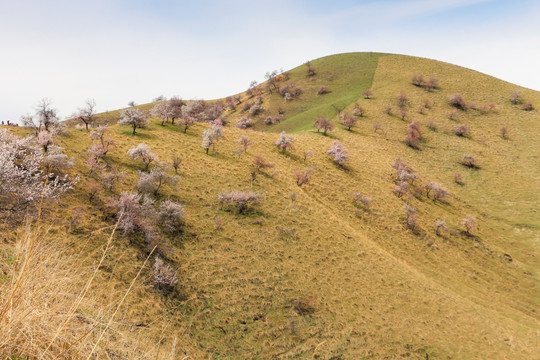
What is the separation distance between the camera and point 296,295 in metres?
21.9

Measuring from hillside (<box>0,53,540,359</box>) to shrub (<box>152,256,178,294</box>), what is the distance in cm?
53

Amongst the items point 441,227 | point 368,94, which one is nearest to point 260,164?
point 441,227

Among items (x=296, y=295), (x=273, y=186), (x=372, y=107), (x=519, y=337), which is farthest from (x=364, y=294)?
(x=372, y=107)

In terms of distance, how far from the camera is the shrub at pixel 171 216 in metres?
24.3

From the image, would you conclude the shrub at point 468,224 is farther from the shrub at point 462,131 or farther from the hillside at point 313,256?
the shrub at point 462,131

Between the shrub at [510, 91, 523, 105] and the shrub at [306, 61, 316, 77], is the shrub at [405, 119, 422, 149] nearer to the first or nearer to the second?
the shrub at [510, 91, 523, 105]

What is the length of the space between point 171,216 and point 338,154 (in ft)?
113

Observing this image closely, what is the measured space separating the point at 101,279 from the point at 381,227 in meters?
32.7

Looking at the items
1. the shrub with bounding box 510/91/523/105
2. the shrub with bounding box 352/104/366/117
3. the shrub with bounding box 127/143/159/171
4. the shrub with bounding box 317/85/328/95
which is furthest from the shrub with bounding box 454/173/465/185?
the shrub with bounding box 127/143/159/171

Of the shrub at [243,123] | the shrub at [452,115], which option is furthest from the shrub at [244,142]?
the shrub at [452,115]

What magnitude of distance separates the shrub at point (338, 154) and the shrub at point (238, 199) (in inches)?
958

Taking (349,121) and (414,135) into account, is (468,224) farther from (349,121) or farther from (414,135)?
(349,121)

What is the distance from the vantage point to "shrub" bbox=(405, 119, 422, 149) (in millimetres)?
64562

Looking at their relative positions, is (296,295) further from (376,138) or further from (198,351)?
(376,138)
